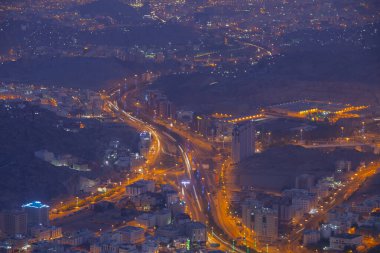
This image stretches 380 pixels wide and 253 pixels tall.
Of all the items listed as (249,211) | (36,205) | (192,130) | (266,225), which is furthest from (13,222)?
(192,130)

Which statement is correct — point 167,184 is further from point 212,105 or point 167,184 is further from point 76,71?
point 76,71

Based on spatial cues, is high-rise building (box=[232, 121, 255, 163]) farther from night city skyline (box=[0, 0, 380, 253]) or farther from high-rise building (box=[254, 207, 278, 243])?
high-rise building (box=[254, 207, 278, 243])

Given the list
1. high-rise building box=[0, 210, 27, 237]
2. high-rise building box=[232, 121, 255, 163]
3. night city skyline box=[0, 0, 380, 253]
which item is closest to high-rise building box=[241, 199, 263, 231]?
night city skyline box=[0, 0, 380, 253]

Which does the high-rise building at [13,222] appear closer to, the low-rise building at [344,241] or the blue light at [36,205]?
the blue light at [36,205]

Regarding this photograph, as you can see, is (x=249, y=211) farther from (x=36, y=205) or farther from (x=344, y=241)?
(x=36, y=205)

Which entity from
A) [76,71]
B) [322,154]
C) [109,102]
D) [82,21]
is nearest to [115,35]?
[82,21]

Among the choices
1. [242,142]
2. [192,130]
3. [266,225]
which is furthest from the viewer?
[192,130]
